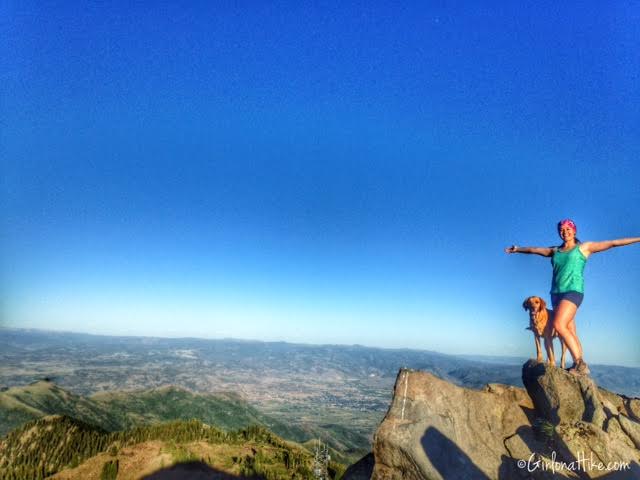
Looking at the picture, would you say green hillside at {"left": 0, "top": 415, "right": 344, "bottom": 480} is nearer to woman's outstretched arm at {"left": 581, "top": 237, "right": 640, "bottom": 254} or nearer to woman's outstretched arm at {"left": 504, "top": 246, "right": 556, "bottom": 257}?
woman's outstretched arm at {"left": 504, "top": 246, "right": 556, "bottom": 257}

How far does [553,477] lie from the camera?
7.40 metres

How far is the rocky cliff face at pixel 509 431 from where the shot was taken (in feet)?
24.2

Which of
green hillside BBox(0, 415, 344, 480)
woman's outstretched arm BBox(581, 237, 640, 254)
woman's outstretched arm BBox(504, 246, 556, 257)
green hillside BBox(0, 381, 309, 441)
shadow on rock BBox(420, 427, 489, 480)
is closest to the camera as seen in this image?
shadow on rock BBox(420, 427, 489, 480)

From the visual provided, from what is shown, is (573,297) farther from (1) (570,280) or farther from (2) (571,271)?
(2) (571,271)

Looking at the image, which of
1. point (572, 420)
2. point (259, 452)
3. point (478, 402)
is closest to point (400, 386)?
point (478, 402)

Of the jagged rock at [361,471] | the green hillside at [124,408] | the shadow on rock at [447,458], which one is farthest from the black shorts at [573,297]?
the green hillside at [124,408]

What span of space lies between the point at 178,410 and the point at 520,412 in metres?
64.7

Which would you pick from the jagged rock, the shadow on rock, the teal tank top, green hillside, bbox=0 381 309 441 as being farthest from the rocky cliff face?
green hillside, bbox=0 381 309 441

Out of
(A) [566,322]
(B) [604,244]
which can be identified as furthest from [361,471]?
(B) [604,244]

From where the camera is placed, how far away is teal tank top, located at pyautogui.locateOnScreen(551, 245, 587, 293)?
8.82 meters

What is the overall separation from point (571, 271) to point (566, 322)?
1.22 meters

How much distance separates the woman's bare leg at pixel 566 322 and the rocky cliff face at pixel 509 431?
2.62 feet

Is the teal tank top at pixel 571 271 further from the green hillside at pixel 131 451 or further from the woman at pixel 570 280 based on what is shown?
the green hillside at pixel 131 451

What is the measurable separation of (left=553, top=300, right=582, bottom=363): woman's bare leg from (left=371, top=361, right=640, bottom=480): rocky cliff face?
797 millimetres
